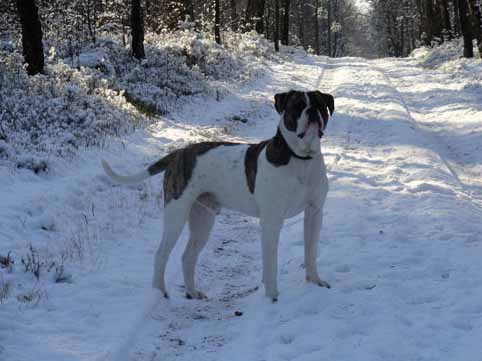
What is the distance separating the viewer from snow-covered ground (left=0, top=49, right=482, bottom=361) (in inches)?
170

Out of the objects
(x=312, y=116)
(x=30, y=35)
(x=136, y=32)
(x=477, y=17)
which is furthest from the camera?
(x=477, y=17)

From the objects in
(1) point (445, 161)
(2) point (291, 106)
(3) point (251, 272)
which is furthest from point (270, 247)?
(1) point (445, 161)

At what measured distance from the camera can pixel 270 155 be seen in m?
5.07

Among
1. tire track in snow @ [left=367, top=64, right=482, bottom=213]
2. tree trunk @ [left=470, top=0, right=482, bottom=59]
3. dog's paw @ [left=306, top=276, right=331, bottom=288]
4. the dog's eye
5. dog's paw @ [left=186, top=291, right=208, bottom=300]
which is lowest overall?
dog's paw @ [left=186, top=291, right=208, bottom=300]

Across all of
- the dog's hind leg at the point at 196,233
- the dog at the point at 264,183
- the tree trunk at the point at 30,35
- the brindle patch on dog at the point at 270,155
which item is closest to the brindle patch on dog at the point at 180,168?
the dog at the point at 264,183

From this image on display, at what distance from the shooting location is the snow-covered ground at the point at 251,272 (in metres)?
4.32

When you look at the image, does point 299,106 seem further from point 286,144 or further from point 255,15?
point 255,15

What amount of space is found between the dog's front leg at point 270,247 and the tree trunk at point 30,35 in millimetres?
10230

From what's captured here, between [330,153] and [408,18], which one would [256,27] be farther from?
[408,18]

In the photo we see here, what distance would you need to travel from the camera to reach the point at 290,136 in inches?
193

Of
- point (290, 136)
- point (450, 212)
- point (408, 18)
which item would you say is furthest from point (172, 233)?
point (408, 18)

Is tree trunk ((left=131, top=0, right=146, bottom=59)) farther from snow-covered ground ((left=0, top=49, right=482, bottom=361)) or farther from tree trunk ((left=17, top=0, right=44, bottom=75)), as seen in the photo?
snow-covered ground ((left=0, top=49, right=482, bottom=361))

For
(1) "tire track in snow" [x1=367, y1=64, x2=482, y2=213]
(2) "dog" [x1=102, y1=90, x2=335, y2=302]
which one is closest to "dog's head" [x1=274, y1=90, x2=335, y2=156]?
(2) "dog" [x1=102, y1=90, x2=335, y2=302]

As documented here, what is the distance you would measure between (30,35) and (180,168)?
957 centimetres
